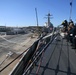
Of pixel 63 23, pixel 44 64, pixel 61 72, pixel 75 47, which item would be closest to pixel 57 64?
pixel 44 64

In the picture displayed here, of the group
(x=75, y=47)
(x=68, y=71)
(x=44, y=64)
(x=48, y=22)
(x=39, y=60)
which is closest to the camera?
(x=68, y=71)

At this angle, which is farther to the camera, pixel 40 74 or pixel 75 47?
pixel 75 47

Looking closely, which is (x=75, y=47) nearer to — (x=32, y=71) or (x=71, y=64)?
(x=71, y=64)

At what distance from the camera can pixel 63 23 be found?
1344 cm

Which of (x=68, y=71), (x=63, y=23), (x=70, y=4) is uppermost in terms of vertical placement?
(x=70, y=4)

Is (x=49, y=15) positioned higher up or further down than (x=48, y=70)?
higher up

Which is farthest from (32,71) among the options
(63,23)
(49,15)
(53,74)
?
(49,15)

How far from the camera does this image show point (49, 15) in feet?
271

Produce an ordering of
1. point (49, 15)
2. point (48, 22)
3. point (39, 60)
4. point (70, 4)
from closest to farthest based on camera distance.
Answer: point (39, 60) < point (70, 4) < point (48, 22) < point (49, 15)

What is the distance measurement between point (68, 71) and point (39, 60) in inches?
64.4

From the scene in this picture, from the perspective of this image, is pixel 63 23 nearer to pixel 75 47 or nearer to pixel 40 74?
pixel 75 47

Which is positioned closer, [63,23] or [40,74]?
[40,74]

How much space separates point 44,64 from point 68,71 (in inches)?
42.2

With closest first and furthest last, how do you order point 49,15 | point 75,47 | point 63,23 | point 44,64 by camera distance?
point 44,64
point 75,47
point 63,23
point 49,15
